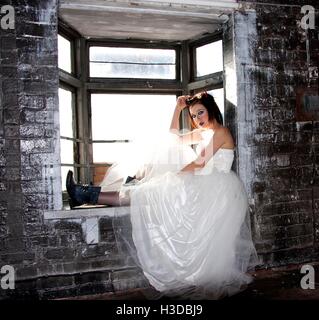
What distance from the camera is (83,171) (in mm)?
5125

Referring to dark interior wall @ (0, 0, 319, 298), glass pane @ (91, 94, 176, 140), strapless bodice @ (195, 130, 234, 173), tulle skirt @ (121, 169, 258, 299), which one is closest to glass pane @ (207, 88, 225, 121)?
dark interior wall @ (0, 0, 319, 298)

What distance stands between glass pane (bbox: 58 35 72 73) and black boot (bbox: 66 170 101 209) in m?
1.37

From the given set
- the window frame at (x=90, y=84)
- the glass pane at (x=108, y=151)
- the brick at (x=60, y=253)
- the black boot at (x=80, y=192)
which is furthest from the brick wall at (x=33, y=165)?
the glass pane at (x=108, y=151)

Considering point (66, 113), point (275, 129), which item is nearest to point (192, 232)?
point (275, 129)

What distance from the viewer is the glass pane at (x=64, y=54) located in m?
4.80

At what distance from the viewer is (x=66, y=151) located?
487 cm

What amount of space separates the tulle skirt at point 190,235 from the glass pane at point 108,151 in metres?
1.10

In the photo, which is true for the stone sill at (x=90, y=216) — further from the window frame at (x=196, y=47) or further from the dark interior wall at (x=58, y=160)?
the window frame at (x=196, y=47)

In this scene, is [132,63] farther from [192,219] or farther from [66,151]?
[192,219]

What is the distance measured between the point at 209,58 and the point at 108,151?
5.58 ft
